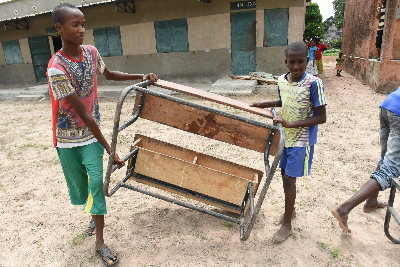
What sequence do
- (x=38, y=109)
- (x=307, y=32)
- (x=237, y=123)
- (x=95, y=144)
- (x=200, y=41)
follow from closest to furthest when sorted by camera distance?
(x=237, y=123)
(x=95, y=144)
(x=38, y=109)
(x=200, y=41)
(x=307, y=32)

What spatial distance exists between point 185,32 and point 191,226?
7.85 meters

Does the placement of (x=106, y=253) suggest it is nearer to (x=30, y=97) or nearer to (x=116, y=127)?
(x=116, y=127)

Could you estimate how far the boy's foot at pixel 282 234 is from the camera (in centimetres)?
217

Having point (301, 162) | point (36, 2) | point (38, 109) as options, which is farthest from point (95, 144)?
point (36, 2)

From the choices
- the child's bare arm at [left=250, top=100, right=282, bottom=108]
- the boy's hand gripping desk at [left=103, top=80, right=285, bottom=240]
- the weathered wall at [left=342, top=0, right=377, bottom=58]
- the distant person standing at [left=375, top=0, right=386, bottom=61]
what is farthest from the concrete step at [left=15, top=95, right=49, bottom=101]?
the weathered wall at [left=342, top=0, right=377, bottom=58]

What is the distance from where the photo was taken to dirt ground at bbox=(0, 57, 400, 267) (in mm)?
2066

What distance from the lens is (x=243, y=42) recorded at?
28.2 ft

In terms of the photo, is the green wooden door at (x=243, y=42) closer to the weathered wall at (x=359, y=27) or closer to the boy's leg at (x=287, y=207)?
the weathered wall at (x=359, y=27)

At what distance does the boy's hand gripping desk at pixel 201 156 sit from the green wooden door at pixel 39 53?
1131 centimetres

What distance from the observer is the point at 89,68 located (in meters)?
1.88

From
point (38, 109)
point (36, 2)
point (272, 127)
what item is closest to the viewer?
point (272, 127)

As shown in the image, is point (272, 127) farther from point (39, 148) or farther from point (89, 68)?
point (39, 148)

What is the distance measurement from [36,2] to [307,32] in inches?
715

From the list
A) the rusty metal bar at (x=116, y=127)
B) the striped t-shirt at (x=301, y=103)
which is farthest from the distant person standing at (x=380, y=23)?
the rusty metal bar at (x=116, y=127)
